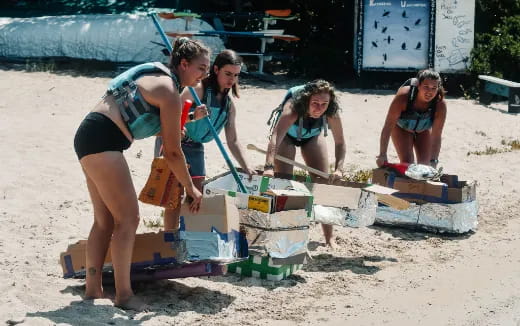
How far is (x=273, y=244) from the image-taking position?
20.2ft

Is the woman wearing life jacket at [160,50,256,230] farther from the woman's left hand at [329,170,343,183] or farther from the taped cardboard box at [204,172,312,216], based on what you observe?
the woman's left hand at [329,170,343,183]

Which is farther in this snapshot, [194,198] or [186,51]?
[194,198]

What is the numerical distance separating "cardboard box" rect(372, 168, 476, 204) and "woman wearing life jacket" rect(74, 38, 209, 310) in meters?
2.80

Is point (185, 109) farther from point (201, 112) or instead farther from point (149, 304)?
point (149, 304)

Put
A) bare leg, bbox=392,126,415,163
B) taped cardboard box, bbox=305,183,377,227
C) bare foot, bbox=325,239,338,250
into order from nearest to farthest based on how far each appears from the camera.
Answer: taped cardboard box, bbox=305,183,377,227
bare foot, bbox=325,239,338,250
bare leg, bbox=392,126,415,163

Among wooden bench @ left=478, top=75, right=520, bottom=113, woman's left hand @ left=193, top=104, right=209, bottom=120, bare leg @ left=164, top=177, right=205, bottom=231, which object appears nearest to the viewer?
woman's left hand @ left=193, top=104, right=209, bottom=120

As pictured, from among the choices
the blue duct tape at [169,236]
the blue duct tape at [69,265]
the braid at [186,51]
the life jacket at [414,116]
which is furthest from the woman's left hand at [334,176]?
the blue duct tape at [69,265]

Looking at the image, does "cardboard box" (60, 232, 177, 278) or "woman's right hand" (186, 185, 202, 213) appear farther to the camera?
"cardboard box" (60, 232, 177, 278)

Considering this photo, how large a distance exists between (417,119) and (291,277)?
7.40 ft

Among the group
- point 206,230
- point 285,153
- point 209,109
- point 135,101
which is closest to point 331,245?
point 285,153

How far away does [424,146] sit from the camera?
27.3 ft

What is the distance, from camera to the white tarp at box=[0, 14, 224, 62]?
1484 cm

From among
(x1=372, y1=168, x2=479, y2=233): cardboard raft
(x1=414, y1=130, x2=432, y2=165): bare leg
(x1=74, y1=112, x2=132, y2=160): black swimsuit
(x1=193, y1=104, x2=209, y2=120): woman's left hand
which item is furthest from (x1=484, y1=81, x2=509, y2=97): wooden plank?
(x1=74, y1=112, x2=132, y2=160): black swimsuit

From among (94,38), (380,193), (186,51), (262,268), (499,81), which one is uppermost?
(186,51)
